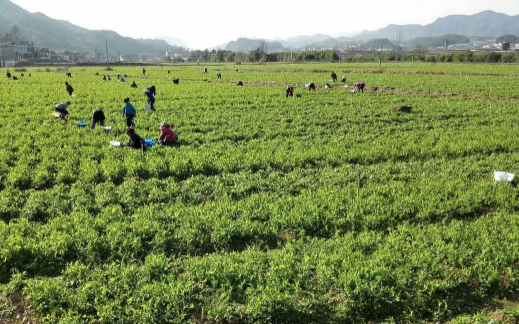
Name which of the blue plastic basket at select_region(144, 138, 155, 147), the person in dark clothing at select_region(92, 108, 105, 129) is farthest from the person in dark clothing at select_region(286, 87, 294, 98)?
the blue plastic basket at select_region(144, 138, 155, 147)

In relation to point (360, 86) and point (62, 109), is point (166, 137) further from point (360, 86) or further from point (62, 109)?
point (360, 86)

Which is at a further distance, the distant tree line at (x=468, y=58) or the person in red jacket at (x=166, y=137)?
the distant tree line at (x=468, y=58)

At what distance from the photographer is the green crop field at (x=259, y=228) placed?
236 inches

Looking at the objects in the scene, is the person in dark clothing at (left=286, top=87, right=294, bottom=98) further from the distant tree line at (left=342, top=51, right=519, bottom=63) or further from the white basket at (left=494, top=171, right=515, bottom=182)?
the distant tree line at (left=342, top=51, right=519, bottom=63)

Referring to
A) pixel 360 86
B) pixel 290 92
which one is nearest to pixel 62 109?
pixel 290 92

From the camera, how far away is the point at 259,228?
26.8 ft

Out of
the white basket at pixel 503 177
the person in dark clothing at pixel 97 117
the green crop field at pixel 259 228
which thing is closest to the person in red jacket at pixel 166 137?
the green crop field at pixel 259 228

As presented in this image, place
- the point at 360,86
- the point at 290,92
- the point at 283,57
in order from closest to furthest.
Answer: the point at 290,92 → the point at 360,86 → the point at 283,57

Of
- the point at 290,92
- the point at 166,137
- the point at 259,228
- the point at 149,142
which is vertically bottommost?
the point at 259,228

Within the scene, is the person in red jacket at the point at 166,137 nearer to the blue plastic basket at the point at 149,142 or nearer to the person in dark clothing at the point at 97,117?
the blue plastic basket at the point at 149,142

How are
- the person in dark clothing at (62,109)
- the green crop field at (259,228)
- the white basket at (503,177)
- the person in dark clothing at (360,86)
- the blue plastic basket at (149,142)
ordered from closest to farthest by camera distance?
1. the green crop field at (259,228)
2. the white basket at (503,177)
3. the blue plastic basket at (149,142)
4. the person in dark clothing at (62,109)
5. the person in dark clothing at (360,86)

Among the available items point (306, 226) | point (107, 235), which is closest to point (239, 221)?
point (306, 226)

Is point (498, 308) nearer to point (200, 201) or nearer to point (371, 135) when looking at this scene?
point (200, 201)

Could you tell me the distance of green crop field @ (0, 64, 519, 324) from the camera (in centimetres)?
600
